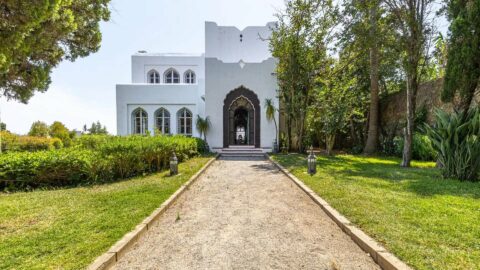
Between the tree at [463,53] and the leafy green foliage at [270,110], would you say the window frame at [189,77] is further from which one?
the tree at [463,53]

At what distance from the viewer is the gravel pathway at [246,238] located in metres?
3.12

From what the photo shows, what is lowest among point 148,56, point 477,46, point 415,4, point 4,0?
point 4,0

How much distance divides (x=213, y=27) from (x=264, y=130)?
11.0 metres

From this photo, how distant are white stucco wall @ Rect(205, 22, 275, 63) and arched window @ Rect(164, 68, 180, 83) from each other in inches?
190

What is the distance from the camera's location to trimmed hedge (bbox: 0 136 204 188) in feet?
24.6

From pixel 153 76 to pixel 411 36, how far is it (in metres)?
21.9

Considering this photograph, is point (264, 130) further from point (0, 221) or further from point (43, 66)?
point (0, 221)

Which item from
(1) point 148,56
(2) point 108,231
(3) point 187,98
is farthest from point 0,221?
(1) point 148,56

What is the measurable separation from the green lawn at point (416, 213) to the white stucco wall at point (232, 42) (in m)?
18.2

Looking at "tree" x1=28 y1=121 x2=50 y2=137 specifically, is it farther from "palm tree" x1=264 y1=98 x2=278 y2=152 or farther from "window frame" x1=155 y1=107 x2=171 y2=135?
"palm tree" x1=264 y1=98 x2=278 y2=152

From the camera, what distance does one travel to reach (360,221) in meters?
4.07

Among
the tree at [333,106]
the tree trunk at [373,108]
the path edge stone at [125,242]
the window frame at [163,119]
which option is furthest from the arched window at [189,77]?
the path edge stone at [125,242]

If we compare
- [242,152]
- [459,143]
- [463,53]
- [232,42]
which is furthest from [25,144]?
[463,53]

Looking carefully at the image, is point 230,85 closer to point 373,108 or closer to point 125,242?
point 373,108
